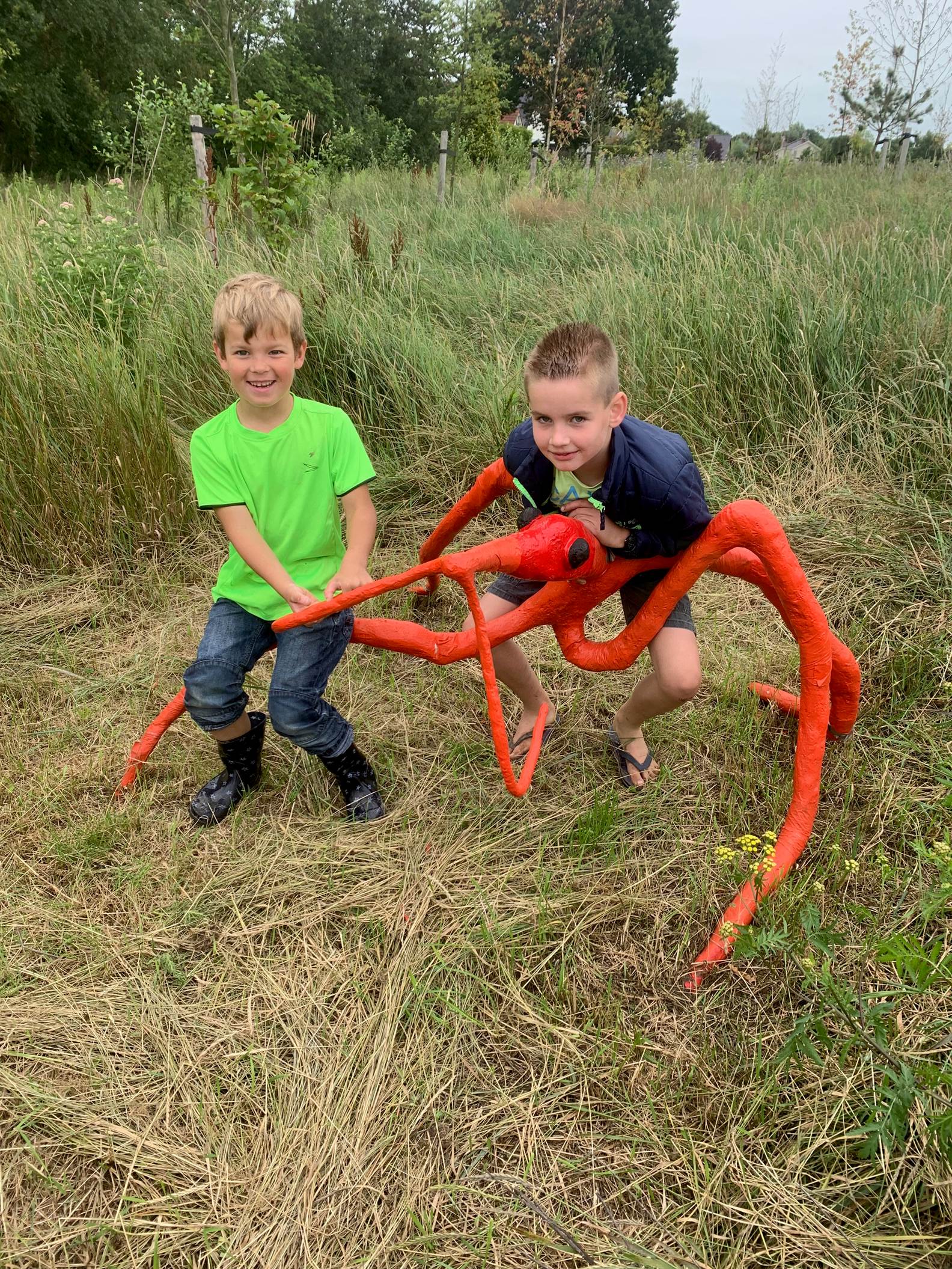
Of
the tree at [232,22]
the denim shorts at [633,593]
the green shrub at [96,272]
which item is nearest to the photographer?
the denim shorts at [633,593]

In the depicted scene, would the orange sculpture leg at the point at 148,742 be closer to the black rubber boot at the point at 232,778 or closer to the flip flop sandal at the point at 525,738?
the black rubber boot at the point at 232,778

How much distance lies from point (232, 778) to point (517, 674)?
0.84m

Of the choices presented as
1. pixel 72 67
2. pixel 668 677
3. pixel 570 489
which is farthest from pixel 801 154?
pixel 72 67

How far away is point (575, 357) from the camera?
5.23ft

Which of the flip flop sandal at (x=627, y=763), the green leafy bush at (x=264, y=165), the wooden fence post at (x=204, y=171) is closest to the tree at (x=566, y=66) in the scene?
the green leafy bush at (x=264, y=165)

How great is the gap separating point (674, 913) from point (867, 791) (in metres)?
0.65

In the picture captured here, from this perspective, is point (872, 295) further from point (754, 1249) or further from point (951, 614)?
point (754, 1249)

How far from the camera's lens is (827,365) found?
3283mm

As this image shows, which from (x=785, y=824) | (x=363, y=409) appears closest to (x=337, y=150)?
(x=363, y=409)

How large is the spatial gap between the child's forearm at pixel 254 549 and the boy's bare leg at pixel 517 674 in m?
0.52

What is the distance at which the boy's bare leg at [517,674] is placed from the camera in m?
2.19

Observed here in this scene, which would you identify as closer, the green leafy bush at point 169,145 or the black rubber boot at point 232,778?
the black rubber boot at point 232,778

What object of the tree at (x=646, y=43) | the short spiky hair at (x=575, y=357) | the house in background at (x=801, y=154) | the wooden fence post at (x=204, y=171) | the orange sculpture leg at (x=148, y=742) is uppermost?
the tree at (x=646, y=43)

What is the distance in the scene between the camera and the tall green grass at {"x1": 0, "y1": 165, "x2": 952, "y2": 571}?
10.2 ft
